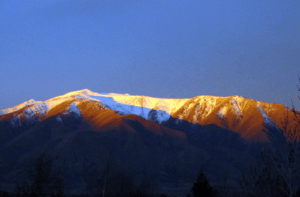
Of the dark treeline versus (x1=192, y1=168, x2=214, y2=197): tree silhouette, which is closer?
the dark treeline

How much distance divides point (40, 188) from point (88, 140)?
156m

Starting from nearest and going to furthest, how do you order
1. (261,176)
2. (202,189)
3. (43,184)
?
(261,176) < (202,189) < (43,184)

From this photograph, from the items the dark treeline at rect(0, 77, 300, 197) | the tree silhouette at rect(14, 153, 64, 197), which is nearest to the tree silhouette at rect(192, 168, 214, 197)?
the dark treeline at rect(0, 77, 300, 197)

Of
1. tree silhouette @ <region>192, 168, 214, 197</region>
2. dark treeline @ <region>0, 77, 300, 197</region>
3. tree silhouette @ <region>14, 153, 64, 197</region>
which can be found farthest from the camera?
tree silhouette @ <region>14, 153, 64, 197</region>

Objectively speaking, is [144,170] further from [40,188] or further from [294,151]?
[294,151]

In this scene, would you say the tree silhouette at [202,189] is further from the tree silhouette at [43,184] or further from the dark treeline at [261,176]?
the tree silhouette at [43,184]

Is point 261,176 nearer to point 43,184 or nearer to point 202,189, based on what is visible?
point 202,189

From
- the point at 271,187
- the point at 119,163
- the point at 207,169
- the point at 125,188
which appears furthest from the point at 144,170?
the point at 271,187

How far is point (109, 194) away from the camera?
8969 cm

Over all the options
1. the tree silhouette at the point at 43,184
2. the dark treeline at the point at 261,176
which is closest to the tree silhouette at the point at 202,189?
the dark treeline at the point at 261,176

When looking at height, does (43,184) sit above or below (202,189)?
below

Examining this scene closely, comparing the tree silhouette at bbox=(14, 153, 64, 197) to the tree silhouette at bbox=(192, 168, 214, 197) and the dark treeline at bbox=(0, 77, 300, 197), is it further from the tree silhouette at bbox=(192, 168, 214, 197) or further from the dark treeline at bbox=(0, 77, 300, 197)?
the tree silhouette at bbox=(192, 168, 214, 197)

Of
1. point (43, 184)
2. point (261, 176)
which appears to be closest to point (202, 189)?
point (261, 176)

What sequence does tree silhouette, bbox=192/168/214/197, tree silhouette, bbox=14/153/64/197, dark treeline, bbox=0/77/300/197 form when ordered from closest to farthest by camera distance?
dark treeline, bbox=0/77/300/197 < tree silhouette, bbox=192/168/214/197 < tree silhouette, bbox=14/153/64/197
